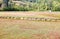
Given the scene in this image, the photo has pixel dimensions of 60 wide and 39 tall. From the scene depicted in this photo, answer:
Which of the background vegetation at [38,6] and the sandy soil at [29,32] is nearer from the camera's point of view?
the sandy soil at [29,32]

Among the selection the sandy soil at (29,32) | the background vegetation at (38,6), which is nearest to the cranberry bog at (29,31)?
the sandy soil at (29,32)

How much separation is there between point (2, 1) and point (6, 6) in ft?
0.76

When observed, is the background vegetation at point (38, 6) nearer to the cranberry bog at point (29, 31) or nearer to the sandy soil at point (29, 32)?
the cranberry bog at point (29, 31)

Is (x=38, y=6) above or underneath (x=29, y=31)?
above

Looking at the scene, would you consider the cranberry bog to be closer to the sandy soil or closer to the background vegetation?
the sandy soil

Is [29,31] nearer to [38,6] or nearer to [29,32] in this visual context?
[29,32]

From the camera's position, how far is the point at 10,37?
6.82 feet

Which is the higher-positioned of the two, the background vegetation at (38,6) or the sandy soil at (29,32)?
the background vegetation at (38,6)

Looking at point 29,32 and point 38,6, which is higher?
point 38,6

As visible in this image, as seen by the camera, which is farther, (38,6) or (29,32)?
(38,6)

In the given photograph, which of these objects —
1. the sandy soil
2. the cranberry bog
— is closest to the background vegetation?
the cranberry bog

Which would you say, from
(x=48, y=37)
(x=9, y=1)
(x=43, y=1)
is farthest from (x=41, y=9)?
(x=48, y=37)

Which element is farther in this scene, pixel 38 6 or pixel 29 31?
pixel 38 6

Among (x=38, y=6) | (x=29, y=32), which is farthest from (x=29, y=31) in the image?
(x=38, y=6)
